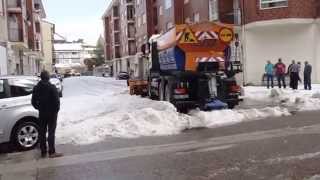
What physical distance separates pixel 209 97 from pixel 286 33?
65.5 feet

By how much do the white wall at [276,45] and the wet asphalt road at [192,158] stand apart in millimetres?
22980

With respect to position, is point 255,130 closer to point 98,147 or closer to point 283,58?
point 98,147

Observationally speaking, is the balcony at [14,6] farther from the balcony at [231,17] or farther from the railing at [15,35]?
the balcony at [231,17]

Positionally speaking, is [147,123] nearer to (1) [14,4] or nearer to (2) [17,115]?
(2) [17,115]

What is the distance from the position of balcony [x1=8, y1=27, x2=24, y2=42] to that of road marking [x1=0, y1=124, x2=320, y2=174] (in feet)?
140

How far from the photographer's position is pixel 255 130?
43.5ft

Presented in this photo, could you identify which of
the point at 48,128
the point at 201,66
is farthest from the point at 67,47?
the point at 48,128

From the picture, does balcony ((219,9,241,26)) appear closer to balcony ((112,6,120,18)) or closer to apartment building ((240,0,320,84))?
apartment building ((240,0,320,84))

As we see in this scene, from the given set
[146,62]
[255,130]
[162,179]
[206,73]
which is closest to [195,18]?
[146,62]

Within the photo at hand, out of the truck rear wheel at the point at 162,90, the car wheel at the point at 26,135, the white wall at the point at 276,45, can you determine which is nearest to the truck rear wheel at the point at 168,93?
the truck rear wheel at the point at 162,90

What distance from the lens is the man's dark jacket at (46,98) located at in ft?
36.0

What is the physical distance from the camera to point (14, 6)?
54.9 metres

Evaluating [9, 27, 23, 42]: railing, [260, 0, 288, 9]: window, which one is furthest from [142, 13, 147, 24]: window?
[260, 0, 288, 9]: window

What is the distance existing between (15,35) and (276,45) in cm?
2598
